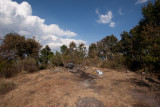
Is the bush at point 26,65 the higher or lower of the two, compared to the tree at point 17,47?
lower

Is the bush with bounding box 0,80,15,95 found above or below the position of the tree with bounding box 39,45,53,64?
Answer: below

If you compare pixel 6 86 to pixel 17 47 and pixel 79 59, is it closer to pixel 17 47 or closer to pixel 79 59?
pixel 17 47

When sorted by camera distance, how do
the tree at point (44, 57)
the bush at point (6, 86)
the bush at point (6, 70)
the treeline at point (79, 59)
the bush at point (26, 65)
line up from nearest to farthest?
the bush at point (6, 86) < the bush at point (6, 70) < the treeline at point (79, 59) < the bush at point (26, 65) < the tree at point (44, 57)

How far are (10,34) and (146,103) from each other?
10849 millimetres

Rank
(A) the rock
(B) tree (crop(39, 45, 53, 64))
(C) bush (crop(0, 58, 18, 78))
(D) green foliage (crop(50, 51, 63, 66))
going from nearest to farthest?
(A) the rock → (C) bush (crop(0, 58, 18, 78)) → (D) green foliage (crop(50, 51, 63, 66)) → (B) tree (crop(39, 45, 53, 64))

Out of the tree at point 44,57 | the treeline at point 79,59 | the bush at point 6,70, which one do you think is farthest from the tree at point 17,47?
the tree at point 44,57

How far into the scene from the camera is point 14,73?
208 inches

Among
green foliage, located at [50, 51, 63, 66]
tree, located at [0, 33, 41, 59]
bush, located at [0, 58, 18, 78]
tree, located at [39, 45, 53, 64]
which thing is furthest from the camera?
tree, located at [39, 45, 53, 64]

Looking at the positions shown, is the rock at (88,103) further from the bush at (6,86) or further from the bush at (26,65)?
the bush at (26,65)

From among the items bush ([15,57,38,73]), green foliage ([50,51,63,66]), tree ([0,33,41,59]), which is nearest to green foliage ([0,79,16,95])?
bush ([15,57,38,73])

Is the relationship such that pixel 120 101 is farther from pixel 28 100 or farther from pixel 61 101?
pixel 28 100

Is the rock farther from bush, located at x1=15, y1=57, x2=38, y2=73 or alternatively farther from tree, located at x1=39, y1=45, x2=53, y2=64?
tree, located at x1=39, y1=45, x2=53, y2=64

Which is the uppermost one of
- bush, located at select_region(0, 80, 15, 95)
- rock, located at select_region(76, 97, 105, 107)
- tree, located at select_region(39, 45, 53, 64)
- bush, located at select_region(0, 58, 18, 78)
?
tree, located at select_region(39, 45, 53, 64)

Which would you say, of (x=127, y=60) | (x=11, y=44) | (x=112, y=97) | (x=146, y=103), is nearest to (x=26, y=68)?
(x=11, y=44)
